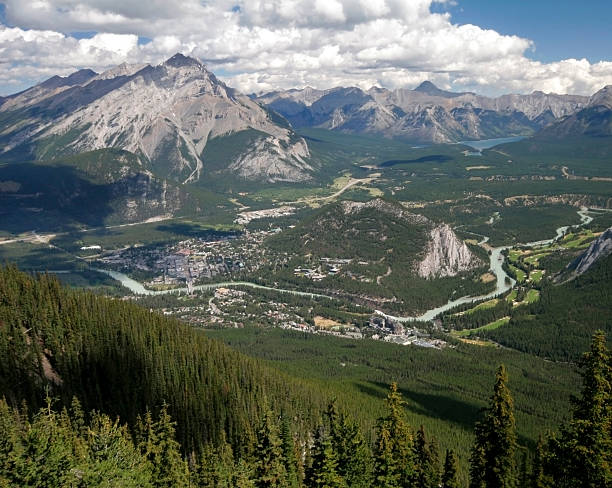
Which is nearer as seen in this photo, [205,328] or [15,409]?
[15,409]

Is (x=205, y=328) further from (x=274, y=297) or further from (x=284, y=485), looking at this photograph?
(x=284, y=485)

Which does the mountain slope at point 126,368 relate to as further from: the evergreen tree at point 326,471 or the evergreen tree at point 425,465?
the evergreen tree at point 326,471

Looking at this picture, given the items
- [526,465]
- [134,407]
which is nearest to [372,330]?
[134,407]

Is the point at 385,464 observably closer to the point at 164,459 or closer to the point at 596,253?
the point at 164,459

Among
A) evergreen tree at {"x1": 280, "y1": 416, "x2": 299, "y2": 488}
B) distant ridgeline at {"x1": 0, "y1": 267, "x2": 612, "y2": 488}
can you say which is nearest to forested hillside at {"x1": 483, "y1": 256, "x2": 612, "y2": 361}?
distant ridgeline at {"x1": 0, "y1": 267, "x2": 612, "y2": 488}

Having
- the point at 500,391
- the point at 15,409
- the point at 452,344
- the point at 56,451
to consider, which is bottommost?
the point at 452,344

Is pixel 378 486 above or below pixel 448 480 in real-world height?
above

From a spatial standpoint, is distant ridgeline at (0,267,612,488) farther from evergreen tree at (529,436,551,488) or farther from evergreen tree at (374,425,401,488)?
evergreen tree at (529,436,551,488)

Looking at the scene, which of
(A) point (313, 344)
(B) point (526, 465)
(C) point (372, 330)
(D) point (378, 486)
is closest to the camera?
(D) point (378, 486)

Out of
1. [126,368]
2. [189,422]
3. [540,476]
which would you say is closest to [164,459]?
[189,422]
